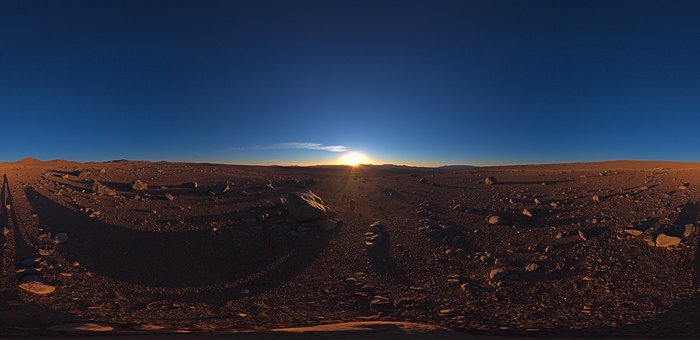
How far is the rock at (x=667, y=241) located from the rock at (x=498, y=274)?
3.80 metres

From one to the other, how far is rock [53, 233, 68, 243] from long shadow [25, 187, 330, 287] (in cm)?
11

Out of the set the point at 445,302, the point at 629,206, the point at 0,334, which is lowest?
the point at 445,302

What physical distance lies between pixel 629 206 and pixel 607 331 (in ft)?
26.4

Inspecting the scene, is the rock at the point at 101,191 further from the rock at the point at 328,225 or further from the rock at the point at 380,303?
the rock at the point at 380,303

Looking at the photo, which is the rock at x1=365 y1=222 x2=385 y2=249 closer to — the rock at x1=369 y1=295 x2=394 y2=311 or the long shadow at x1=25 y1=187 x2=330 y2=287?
the long shadow at x1=25 y1=187 x2=330 y2=287

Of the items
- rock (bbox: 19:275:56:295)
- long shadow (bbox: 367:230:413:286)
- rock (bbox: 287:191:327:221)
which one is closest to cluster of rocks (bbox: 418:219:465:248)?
long shadow (bbox: 367:230:413:286)

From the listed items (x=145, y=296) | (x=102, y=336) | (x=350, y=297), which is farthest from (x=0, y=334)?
(x=350, y=297)

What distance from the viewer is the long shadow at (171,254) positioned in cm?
745

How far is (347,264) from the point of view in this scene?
8.17 m

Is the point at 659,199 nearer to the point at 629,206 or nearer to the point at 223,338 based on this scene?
the point at 629,206

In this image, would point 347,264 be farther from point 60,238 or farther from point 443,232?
point 60,238

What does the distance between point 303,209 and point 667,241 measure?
8.69m

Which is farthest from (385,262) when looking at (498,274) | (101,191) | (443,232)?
(101,191)

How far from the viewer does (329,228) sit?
1021 cm
